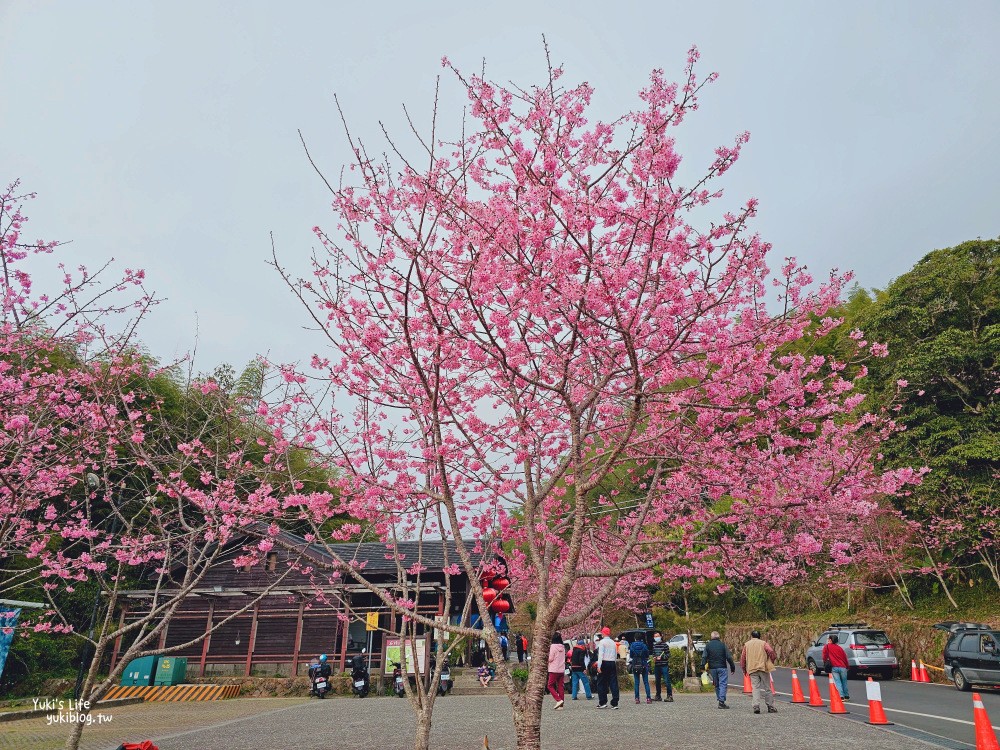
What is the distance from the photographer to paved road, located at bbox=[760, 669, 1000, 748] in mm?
9288

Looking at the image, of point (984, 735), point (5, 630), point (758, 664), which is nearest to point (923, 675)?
point (758, 664)

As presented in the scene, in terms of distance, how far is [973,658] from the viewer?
14.7 meters

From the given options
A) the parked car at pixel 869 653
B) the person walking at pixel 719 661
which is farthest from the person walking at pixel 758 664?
the parked car at pixel 869 653

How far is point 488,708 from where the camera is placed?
50.2 ft

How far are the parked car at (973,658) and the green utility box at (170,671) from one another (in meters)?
24.1

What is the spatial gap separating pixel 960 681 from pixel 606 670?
891cm

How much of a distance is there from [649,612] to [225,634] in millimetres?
22065

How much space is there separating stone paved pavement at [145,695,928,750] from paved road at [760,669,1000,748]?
83cm

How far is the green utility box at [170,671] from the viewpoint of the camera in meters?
22.0

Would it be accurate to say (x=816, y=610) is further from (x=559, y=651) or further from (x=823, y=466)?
(x=823, y=466)

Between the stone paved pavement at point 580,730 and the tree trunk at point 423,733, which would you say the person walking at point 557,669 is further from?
the tree trunk at point 423,733

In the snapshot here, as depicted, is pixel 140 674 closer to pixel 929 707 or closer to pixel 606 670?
pixel 606 670

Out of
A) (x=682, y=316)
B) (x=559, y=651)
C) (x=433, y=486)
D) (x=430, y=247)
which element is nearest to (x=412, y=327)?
(x=430, y=247)

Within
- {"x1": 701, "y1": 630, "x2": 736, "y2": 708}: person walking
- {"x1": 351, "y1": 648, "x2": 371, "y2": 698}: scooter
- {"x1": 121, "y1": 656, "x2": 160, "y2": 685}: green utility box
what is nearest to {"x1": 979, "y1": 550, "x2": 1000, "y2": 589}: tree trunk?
{"x1": 701, "y1": 630, "x2": 736, "y2": 708}: person walking
